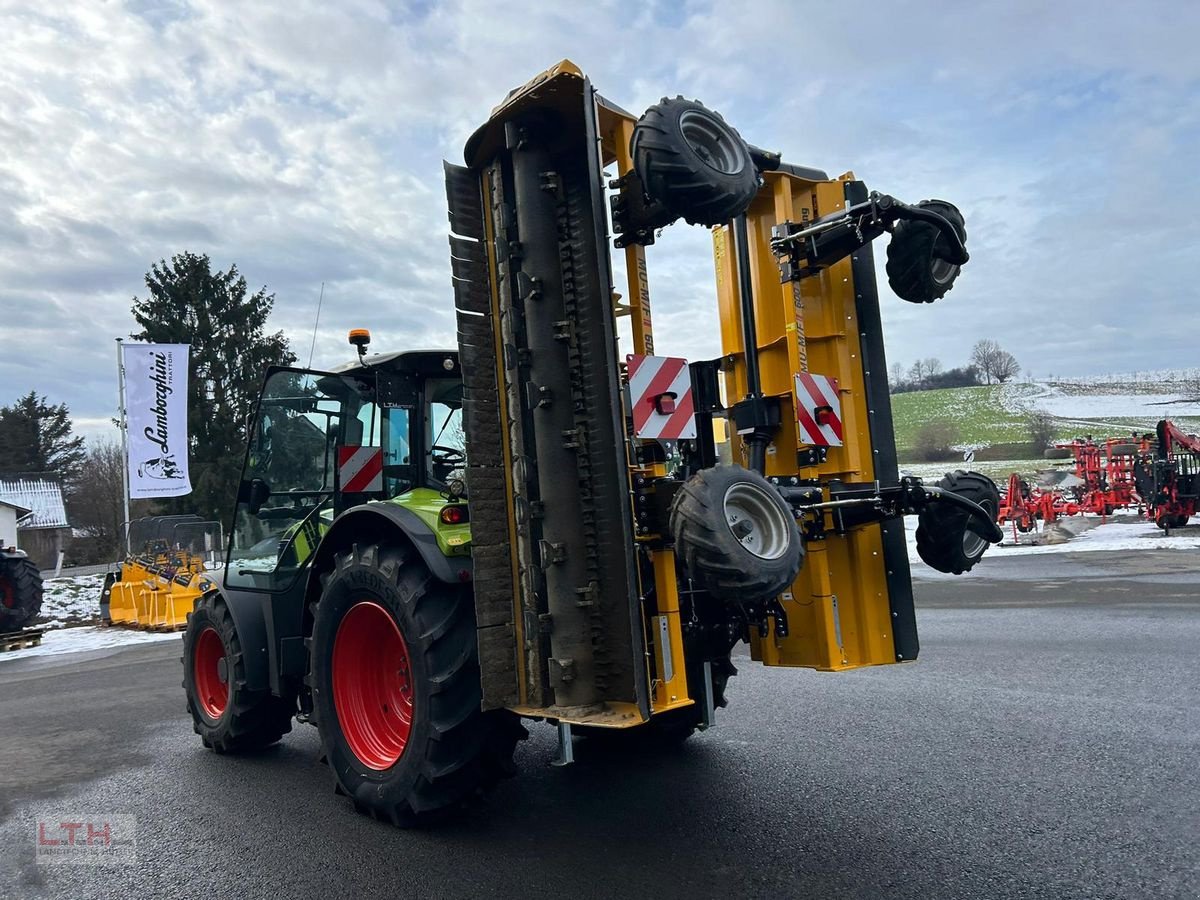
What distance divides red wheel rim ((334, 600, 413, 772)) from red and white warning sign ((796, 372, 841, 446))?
223 cm

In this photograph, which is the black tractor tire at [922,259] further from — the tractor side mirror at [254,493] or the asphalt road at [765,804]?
the tractor side mirror at [254,493]

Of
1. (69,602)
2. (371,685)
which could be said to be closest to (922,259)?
(371,685)

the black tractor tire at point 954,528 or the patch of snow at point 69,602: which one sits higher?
the black tractor tire at point 954,528

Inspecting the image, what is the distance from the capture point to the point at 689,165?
3.19m

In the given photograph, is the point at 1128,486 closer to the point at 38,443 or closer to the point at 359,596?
the point at 359,596

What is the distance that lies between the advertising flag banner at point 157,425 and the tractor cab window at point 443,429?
13.6m

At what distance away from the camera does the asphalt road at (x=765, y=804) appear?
3.25 m

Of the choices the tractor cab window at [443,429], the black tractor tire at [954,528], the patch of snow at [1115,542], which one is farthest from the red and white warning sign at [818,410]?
the patch of snow at [1115,542]

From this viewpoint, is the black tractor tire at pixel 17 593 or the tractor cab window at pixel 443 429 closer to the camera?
the tractor cab window at pixel 443 429

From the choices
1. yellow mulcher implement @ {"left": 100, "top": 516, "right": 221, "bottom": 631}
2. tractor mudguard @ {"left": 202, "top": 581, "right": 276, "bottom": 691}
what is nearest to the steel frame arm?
tractor mudguard @ {"left": 202, "top": 581, "right": 276, "bottom": 691}

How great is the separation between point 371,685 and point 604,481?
1905 millimetres

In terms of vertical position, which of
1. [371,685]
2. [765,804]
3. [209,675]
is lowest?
[765,804]

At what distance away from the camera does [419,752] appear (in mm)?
3658

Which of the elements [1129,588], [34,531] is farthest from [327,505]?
[34,531]
